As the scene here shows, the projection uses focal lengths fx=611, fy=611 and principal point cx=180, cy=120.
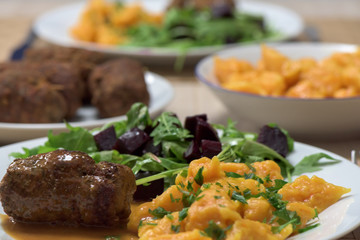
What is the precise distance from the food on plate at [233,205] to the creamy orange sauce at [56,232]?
0.19 feet

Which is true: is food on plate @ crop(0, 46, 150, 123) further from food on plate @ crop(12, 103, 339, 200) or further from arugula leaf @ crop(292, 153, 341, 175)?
arugula leaf @ crop(292, 153, 341, 175)

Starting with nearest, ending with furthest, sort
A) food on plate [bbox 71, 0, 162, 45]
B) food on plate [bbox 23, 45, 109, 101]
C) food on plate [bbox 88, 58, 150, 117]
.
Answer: food on plate [bbox 88, 58, 150, 117]
food on plate [bbox 23, 45, 109, 101]
food on plate [bbox 71, 0, 162, 45]

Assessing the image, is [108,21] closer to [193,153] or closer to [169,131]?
[169,131]

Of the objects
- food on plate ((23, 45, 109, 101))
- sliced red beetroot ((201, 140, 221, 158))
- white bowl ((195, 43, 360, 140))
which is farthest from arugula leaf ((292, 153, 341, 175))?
food on plate ((23, 45, 109, 101))

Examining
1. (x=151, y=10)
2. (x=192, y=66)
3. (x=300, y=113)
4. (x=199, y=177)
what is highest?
(x=199, y=177)

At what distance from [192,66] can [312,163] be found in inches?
94.0

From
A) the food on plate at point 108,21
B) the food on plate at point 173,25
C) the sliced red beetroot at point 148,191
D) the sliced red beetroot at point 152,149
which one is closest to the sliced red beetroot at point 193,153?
the sliced red beetroot at point 152,149

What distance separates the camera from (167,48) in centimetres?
456

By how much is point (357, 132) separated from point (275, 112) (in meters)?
0.43

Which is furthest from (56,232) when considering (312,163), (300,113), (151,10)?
Result: (151,10)

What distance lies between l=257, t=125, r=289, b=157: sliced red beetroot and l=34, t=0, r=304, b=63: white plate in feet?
6.40

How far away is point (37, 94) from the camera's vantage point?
3041mm

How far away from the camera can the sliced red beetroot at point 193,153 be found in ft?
7.65

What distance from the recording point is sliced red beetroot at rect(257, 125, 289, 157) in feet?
8.01
